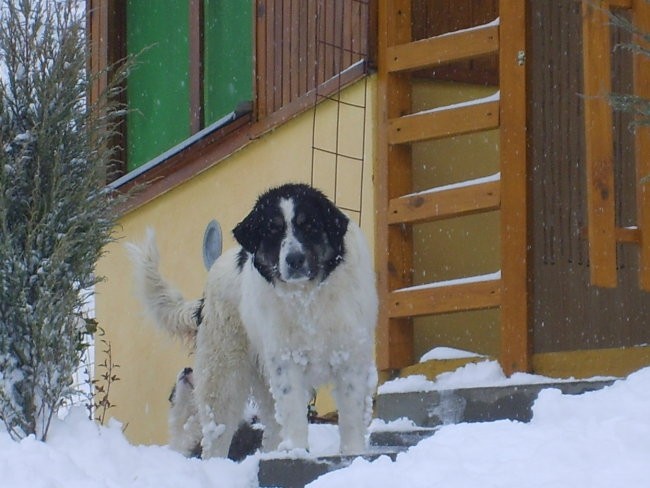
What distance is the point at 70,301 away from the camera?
226 inches

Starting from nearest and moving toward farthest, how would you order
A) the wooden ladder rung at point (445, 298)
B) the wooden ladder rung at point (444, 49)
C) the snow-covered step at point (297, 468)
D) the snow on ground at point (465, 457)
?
1. the snow on ground at point (465, 457)
2. the snow-covered step at point (297, 468)
3. the wooden ladder rung at point (445, 298)
4. the wooden ladder rung at point (444, 49)

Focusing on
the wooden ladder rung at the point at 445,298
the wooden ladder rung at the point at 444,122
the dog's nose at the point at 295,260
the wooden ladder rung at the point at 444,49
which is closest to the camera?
the dog's nose at the point at 295,260

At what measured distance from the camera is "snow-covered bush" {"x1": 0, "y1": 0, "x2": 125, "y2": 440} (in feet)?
18.6

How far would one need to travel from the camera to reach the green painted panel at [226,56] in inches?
425

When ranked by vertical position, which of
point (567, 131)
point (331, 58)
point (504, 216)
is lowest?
point (504, 216)

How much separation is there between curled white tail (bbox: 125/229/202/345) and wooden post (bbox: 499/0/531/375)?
200 cm

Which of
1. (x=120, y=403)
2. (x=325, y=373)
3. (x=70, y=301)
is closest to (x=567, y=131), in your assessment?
(x=325, y=373)

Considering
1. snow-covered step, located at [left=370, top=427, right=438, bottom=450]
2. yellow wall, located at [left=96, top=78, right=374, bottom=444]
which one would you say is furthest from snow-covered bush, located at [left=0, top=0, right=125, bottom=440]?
yellow wall, located at [left=96, top=78, right=374, bottom=444]

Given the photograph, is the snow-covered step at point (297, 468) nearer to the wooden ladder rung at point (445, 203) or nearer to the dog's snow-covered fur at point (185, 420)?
the wooden ladder rung at point (445, 203)

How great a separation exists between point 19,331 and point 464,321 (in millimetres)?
3544

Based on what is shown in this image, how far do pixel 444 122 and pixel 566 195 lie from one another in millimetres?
871

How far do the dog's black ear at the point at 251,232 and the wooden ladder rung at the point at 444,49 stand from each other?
209cm

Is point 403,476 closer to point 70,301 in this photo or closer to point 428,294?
point 70,301

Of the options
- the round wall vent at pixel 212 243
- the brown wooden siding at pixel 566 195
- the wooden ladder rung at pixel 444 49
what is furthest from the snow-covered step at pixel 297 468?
the round wall vent at pixel 212 243
